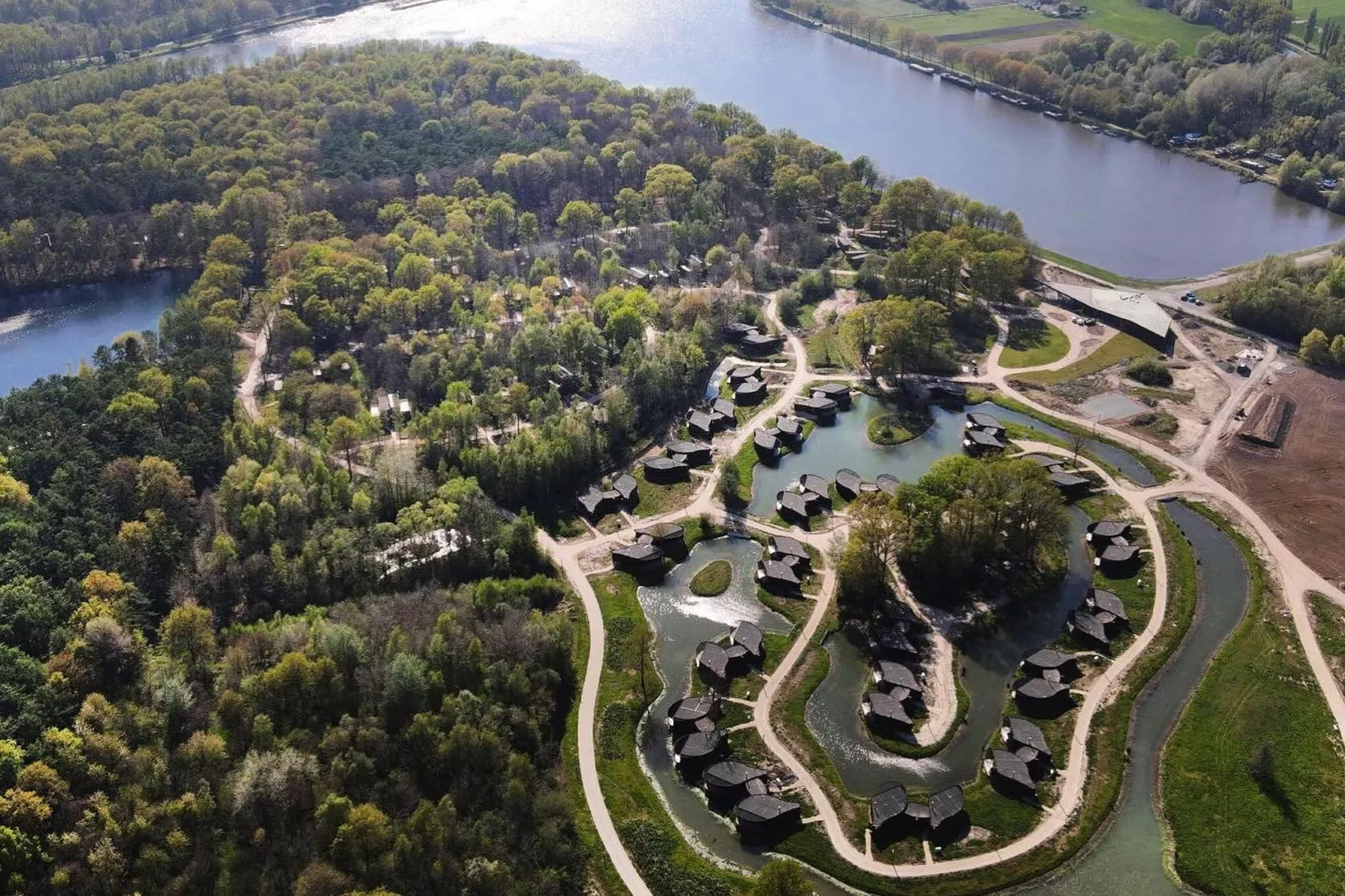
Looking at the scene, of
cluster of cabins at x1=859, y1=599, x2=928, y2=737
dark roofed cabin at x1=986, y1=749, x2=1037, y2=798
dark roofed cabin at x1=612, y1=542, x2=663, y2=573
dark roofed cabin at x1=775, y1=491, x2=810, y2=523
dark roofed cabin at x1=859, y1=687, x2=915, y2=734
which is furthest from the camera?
dark roofed cabin at x1=775, y1=491, x2=810, y2=523

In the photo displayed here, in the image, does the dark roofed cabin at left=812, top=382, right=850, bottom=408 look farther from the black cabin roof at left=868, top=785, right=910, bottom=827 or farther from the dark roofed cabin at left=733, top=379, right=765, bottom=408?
the black cabin roof at left=868, top=785, right=910, bottom=827

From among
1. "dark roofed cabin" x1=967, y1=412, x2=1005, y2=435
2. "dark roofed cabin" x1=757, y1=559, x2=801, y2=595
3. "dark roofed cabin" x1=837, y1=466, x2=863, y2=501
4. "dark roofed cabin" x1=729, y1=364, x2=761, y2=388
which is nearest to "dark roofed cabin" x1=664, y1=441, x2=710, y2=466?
"dark roofed cabin" x1=837, y1=466, x2=863, y2=501

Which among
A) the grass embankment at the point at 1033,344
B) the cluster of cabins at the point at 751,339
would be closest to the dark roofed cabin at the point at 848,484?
the cluster of cabins at the point at 751,339

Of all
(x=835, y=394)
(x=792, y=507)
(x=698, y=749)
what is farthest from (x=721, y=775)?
(x=835, y=394)

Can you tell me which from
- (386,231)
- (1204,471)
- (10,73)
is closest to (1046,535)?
(1204,471)

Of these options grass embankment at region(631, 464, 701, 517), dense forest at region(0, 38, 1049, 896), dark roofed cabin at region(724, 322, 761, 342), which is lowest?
grass embankment at region(631, 464, 701, 517)

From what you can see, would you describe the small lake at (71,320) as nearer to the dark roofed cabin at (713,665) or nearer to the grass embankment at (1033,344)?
the dark roofed cabin at (713,665)

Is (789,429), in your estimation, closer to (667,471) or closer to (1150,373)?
(667,471)
